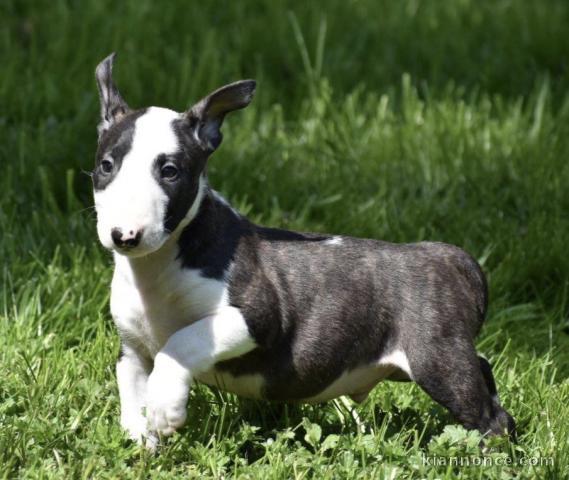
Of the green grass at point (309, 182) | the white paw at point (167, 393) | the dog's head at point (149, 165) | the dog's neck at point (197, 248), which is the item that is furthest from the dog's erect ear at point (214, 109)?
the green grass at point (309, 182)

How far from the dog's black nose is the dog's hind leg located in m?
1.09

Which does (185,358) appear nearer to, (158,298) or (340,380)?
(158,298)

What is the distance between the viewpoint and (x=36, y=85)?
675 centimetres

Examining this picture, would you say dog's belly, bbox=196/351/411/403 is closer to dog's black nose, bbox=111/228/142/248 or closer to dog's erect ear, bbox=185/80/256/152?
dog's black nose, bbox=111/228/142/248

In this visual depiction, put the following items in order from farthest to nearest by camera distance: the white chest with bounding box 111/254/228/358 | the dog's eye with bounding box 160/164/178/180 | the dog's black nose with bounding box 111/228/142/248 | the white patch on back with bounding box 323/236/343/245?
the white patch on back with bounding box 323/236/343/245 < the white chest with bounding box 111/254/228/358 < the dog's eye with bounding box 160/164/178/180 < the dog's black nose with bounding box 111/228/142/248

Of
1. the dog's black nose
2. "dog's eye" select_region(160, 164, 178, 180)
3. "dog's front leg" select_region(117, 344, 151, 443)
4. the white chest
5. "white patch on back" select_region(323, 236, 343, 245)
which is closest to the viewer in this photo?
the dog's black nose

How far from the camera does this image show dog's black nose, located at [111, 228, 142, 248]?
3594 mm

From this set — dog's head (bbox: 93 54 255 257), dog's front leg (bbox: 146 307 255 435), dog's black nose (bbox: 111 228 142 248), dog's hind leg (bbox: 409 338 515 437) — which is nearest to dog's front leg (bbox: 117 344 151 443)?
dog's front leg (bbox: 146 307 255 435)

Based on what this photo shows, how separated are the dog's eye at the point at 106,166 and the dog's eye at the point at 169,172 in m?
0.16

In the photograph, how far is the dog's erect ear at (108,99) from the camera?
161 inches

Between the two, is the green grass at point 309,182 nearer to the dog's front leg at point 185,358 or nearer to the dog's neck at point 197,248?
the dog's front leg at point 185,358

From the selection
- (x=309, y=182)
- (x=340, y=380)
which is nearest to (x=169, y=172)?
(x=340, y=380)

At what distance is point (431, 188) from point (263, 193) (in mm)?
901

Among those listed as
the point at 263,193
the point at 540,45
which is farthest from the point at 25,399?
the point at 540,45
